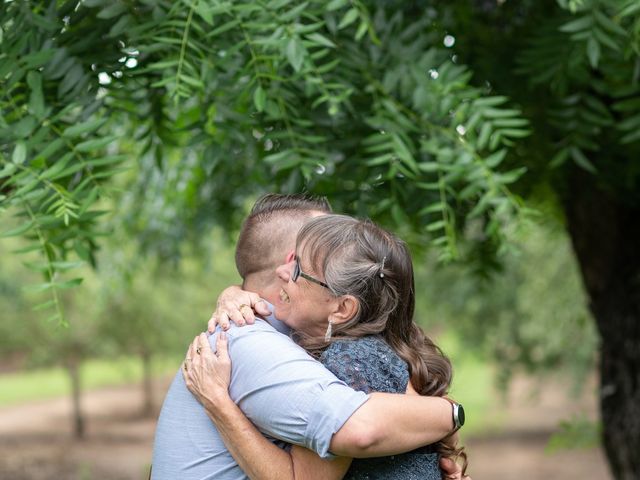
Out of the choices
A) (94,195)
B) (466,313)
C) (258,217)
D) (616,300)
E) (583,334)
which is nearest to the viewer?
(258,217)

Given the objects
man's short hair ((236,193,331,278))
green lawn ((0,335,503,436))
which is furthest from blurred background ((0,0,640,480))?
green lawn ((0,335,503,436))

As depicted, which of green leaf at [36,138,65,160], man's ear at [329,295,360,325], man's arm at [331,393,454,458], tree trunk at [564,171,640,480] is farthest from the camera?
tree trunk at [564,171,640,480]

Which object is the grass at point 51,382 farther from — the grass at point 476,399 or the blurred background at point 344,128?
the blurred background at point 344,128

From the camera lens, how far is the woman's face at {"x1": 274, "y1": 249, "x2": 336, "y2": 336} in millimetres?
2244

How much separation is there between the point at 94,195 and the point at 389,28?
1322 millimetres

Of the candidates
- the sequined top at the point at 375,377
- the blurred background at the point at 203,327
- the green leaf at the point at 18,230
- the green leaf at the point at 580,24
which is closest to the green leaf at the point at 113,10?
the green leaf at the point at 18,230

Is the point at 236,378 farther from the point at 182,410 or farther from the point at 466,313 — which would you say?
the point at 466,313

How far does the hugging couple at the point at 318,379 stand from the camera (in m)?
2.02

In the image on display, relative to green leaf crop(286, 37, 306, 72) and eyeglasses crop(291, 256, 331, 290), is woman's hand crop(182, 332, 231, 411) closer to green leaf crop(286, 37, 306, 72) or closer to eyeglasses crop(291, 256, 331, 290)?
eyeglasses crop(291, 256, 331, 290)

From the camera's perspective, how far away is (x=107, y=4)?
2904 millimetres

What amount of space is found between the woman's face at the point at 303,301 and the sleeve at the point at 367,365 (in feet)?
0.36

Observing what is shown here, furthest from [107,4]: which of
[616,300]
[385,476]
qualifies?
[616,300]

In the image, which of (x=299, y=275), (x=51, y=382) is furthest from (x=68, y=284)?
(x=51, y=382)

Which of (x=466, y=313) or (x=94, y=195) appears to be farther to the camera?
(x=466, y=313)
